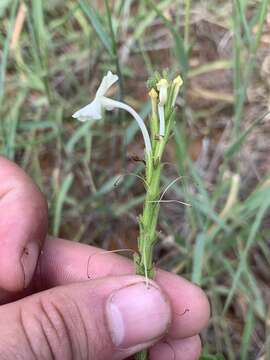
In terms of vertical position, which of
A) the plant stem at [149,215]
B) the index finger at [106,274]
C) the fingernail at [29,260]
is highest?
the plant stem at [149,215]

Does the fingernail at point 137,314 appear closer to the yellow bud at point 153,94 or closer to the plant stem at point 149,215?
the plant stem at point 149,215

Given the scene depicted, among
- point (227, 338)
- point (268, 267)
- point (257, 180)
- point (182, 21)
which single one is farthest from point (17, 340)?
point (182, 21)

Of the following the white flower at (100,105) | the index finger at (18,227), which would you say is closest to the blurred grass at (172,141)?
the index finger at (18,227)

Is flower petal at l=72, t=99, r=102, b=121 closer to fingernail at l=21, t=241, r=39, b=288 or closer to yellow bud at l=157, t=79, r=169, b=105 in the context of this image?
yellow bud at l=157, t=79, r=169, b=105

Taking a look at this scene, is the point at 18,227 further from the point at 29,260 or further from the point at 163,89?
the point at 163,89

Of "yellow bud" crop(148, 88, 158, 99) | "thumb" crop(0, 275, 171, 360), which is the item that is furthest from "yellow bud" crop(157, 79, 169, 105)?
"thumb" crop(0, 275, 171, 360)

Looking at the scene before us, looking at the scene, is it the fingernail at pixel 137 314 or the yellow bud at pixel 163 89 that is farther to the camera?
the fingernail at pixel 137 314

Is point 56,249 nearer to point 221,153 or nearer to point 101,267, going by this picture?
point 101,267
